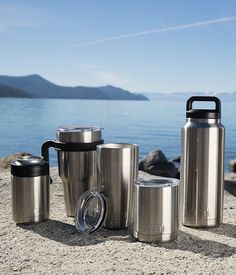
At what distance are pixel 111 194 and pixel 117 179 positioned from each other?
129 millimetres

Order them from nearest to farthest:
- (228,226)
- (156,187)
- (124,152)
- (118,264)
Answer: (118,264), (156,187), (124,152), (228,226)

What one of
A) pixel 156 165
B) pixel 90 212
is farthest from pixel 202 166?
pixel 156 165

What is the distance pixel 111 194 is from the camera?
13.4 feet

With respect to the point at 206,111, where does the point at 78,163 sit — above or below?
below

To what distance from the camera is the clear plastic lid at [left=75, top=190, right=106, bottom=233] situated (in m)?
4.00

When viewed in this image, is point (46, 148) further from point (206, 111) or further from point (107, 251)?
point (206, 111)

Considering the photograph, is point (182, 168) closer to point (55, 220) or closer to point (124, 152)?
point (124, 152)

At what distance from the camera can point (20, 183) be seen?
13.8 feet

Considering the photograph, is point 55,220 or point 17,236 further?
point 55,220

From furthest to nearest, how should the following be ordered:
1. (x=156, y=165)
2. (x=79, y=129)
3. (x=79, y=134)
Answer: (x=156, y=165), (x=79, y=129), (x=79, y=134)

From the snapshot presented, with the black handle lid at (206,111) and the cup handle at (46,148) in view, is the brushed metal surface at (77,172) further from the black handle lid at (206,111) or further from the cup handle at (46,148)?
the black handle lid at (206,111)

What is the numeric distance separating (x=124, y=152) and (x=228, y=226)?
112 cm

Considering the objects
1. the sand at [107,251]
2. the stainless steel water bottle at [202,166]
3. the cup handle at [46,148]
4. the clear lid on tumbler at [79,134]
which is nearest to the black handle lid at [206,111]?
the stainless steel water bottle at [202,166]

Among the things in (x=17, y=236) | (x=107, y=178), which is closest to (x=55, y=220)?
(x=17, y=236)
